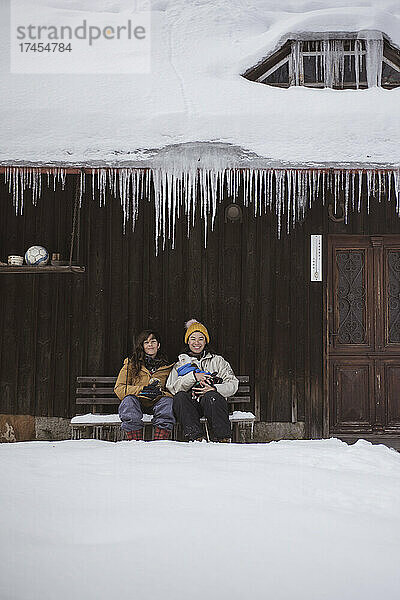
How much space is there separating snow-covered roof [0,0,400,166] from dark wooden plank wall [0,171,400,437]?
1.17 metres

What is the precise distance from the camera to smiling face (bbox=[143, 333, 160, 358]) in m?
6.12

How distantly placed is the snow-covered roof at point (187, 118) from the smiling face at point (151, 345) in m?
1.67

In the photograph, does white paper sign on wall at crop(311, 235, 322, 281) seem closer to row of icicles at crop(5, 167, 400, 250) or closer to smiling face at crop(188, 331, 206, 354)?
row of icicles at crop(5, 167, 400, 250)

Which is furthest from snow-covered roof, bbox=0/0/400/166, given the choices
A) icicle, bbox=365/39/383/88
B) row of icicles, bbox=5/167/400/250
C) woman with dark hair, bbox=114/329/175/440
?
woman with dark hair, bbox=114/329/175/440

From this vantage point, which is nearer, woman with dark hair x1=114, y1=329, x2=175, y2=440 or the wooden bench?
woman with dark hair x1=114, y1=329, x2=175, y2=440

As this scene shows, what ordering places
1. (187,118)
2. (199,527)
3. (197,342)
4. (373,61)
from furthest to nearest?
(373,61) < (197,342) < (187,118) < (199,527)

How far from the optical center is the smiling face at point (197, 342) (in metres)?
6.09

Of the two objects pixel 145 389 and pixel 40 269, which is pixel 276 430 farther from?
pixel 40 269

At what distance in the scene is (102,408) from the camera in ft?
21.5

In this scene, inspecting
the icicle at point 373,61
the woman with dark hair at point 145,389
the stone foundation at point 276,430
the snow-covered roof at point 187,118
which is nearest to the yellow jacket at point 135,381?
the woman with dark hair at point 145,389

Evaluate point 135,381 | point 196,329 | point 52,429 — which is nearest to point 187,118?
point 196,329

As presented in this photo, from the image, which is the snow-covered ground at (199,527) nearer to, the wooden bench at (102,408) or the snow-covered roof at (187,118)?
the wooden bench at (102,408)

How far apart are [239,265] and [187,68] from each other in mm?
2037

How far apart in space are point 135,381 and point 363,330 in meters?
2.53
